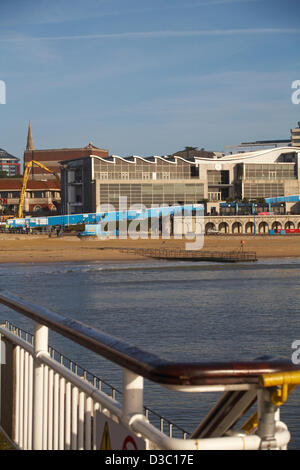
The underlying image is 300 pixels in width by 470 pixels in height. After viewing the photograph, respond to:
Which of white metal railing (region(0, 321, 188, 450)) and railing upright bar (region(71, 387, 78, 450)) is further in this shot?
railing upright bar (region(71, 387, 78, 450))

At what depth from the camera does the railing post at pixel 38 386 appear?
19.9 ft

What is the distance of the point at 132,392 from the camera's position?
4145 mm

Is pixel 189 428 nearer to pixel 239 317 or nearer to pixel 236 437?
pixel 236 437

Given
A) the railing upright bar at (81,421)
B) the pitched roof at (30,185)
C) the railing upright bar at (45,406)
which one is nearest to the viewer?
the railing upright bar at (81,421)

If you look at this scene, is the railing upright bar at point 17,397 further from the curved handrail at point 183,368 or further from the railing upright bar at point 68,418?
the curved handrail at point 183,368

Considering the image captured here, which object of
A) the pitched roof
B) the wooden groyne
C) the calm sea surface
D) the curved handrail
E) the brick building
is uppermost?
the pitched roof

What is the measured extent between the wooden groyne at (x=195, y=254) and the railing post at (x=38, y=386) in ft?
280

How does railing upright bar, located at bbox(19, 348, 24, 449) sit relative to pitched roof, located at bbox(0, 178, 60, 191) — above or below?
below

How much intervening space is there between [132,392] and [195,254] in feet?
306

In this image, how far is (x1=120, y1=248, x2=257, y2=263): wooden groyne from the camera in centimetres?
9275

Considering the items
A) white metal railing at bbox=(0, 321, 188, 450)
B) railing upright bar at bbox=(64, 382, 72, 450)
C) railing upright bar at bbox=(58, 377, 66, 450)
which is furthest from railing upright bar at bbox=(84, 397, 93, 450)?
railing upright bar at bbox=(58, 377, 66, 450)

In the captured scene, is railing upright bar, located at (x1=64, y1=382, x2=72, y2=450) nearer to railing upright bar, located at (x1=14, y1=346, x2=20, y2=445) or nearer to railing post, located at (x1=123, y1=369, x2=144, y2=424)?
railing post, located at (x1=123, y1=369, x2=144, y2=424)

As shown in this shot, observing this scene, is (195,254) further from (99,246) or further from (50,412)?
(50,412)

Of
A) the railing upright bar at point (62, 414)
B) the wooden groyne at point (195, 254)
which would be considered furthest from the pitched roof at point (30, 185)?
the railing upright bar at point (62, 414)
